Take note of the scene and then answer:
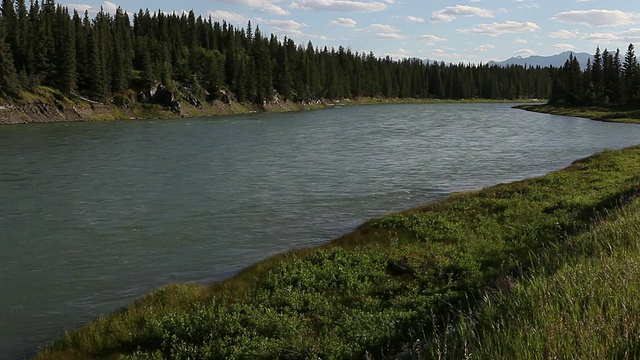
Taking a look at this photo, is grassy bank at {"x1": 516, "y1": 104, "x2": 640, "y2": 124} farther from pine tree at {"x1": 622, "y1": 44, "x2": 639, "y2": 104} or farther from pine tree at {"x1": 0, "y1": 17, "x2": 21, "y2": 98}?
pine tree at {"x1": 0, "y1": 17, "x2": 21, "y2": 98}

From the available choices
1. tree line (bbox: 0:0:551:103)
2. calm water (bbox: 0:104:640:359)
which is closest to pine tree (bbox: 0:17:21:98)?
tree line (bbox: 0:0:551:103)

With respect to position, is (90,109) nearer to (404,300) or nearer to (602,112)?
(404,300)

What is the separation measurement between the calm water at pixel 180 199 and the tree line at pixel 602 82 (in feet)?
261

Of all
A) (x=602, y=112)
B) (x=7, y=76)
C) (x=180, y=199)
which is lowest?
(x=180, y=199)

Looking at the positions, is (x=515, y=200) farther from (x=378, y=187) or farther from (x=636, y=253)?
(x=636, y=253)

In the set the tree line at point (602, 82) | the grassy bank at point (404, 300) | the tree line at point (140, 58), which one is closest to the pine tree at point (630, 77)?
the tree line at point (602, 82)

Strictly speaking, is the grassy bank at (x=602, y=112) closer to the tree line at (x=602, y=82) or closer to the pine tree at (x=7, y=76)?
the tree line at (x=602, y=82)

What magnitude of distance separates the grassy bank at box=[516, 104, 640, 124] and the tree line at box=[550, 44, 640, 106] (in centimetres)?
421

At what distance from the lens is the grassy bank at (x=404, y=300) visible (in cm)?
701

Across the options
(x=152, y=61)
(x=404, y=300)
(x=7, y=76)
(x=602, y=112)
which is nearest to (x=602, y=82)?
(x=602, y=112)

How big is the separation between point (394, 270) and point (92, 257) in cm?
1163

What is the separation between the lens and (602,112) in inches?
4788

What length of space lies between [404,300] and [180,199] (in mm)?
20080

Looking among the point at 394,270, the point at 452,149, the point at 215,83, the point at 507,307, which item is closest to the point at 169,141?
the point at 452,149
